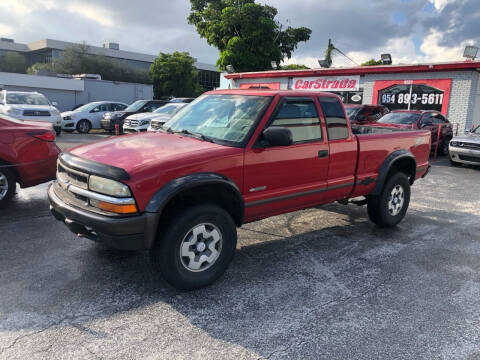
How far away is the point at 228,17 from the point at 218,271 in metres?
34.5

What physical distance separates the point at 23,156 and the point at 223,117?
3.35 meters

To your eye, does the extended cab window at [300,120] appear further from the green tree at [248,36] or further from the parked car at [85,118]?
the green tree at [248,36]

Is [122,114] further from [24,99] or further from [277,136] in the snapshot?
[277,136]

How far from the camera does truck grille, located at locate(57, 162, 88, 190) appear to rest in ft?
12.0

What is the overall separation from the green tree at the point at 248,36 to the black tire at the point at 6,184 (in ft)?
101

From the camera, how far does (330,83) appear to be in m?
22.5

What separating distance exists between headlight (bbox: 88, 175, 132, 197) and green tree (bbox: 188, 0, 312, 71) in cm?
3297

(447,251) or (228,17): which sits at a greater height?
(228,17)

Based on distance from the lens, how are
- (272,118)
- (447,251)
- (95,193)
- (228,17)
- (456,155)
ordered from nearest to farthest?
1. (95,193)
2. (272,118)
3. (447,251)
4. (456,155)
5. (228,17)

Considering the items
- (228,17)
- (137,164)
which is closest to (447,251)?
(137,164)

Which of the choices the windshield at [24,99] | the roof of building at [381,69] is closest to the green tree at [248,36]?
the roof of building at [381,69]

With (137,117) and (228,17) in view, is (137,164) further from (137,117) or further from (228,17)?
(228,17)

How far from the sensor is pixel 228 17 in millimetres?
35125

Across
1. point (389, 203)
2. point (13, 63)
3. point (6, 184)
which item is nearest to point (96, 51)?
point (13, 63)
